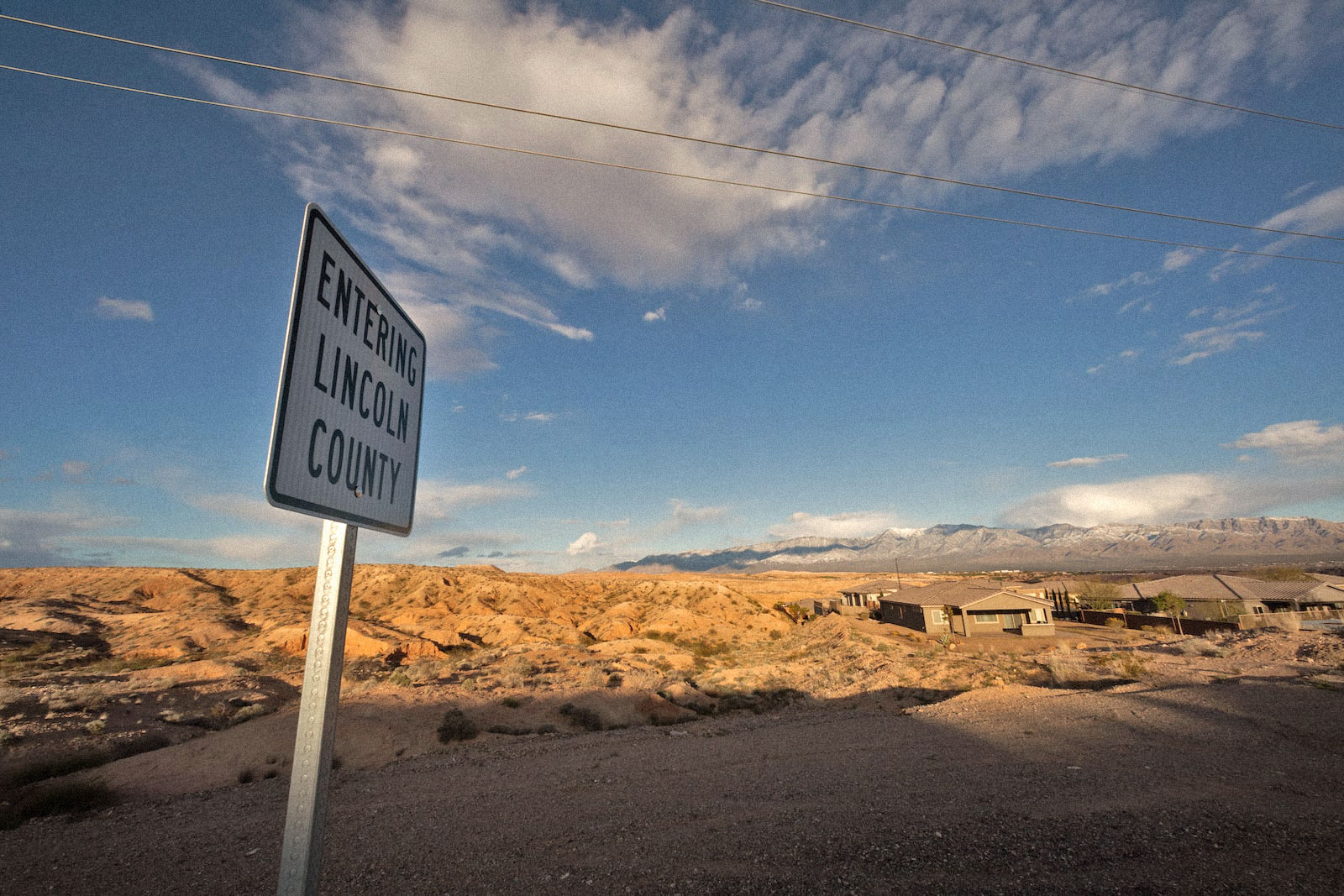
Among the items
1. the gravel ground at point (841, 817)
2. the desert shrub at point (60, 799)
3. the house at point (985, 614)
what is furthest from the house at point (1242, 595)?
the desert shrub at point (60, 799)

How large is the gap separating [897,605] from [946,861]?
4940 centimetres

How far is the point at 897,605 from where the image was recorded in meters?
50.8

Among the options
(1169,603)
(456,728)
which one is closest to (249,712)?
(456,728)

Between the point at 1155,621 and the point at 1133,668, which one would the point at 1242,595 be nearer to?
the point at 1155,621

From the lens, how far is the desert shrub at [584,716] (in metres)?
18.8

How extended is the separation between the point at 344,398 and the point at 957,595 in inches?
2021

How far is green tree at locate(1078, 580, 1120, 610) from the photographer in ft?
188

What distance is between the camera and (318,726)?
193cm

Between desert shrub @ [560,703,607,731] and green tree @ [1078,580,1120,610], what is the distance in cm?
5983

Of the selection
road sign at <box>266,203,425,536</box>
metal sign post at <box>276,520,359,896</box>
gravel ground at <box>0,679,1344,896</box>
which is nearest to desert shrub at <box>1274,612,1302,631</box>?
gravel ground at <box>0,679,1344,896</box>

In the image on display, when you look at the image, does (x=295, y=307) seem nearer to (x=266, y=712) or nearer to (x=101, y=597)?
(x=266, y=712)

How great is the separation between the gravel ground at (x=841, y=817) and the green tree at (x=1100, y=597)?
53842mm

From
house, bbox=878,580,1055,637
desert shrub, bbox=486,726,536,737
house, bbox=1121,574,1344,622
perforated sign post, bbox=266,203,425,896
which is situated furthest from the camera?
house, bbox=878,580,1055,637

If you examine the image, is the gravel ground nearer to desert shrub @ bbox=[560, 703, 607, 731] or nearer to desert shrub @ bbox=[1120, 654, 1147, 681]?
desert shrub @ bbox=[560, 703, 607, 731]
